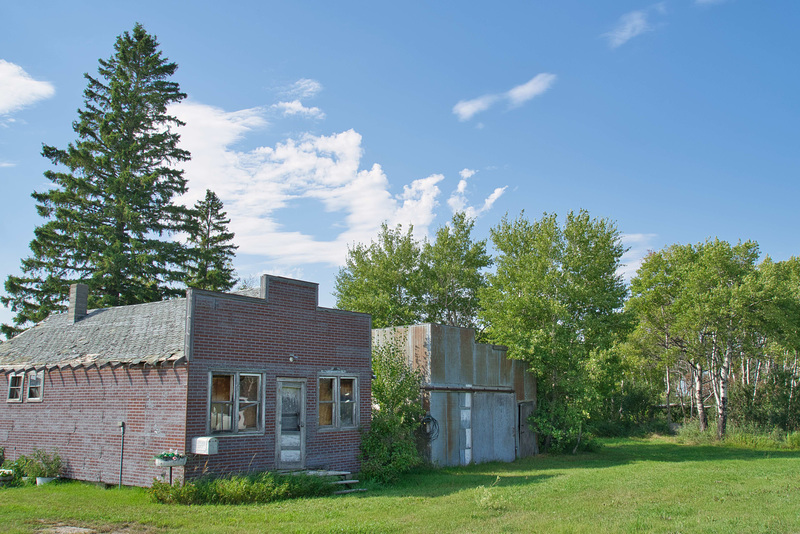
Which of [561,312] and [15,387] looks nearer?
[15,387]

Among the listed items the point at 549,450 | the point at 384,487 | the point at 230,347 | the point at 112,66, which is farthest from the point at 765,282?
the point at 112,66

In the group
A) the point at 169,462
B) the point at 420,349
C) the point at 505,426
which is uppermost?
the point at 420,349

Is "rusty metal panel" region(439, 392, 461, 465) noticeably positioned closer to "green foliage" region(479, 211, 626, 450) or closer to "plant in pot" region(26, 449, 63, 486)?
"green foliage" region(479, 211, 626, 450)

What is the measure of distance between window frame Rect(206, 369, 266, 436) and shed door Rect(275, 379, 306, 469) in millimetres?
482

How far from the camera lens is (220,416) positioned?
14.0 m

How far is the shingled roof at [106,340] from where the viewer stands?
14.8 metres

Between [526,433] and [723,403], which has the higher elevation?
[723,403]

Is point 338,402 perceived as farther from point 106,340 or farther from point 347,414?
point 106,340

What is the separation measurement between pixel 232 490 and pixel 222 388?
247 cm

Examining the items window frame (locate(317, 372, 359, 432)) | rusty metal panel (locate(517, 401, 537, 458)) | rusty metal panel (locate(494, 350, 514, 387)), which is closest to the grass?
window frame (locate(317, 372, 359, 432))

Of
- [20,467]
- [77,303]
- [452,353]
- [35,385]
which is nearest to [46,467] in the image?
[20,467]

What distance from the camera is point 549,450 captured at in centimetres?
2545

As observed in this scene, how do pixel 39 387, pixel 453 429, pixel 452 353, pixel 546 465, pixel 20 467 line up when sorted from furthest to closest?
1. pixel 546 465
2. pixel 452 353
3. pixel 453 429
4. pixel 39 387
5. pixel 20 467

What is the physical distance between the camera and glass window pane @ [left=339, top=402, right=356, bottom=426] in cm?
1661
